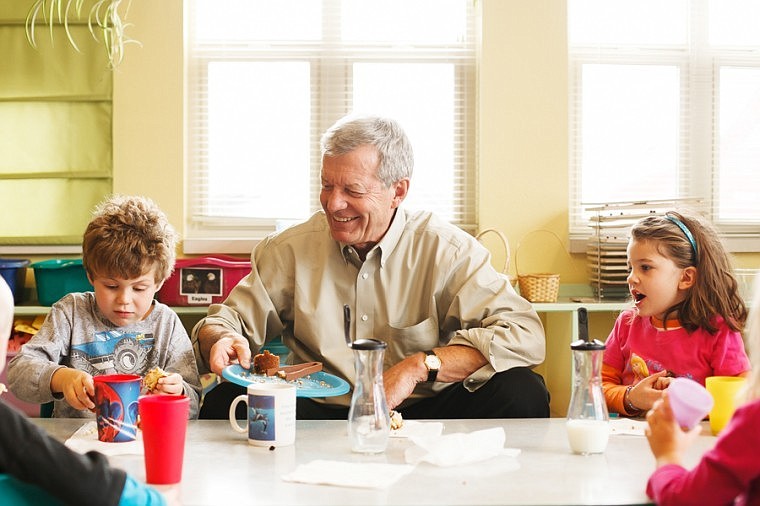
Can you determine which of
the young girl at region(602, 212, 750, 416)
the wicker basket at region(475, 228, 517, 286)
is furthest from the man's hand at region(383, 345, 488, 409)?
the wicker basket at region(475, 228, 517, 286)

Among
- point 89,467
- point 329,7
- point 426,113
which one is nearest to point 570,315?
point 426,113

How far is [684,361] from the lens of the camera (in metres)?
2.23

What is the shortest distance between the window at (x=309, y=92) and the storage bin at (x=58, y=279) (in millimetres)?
708

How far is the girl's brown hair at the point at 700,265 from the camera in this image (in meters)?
2.25

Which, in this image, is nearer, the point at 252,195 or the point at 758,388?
the point at 758,388

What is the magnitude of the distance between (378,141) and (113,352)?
895mm

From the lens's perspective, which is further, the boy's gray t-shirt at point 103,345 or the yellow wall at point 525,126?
the yellow wall at point 525,126

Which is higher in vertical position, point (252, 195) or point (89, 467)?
point (252, 195)

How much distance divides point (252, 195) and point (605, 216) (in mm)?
1577

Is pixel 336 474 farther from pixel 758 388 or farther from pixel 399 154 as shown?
pixel 399 154

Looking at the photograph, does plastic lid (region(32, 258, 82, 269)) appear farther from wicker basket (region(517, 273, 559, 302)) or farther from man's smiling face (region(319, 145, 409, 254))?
A: wicker basket (region(517, 273, 559, 302))

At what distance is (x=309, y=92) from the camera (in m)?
4.12

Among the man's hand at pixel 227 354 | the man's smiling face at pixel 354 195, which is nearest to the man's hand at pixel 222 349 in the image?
the man's hand at pixel 227 354

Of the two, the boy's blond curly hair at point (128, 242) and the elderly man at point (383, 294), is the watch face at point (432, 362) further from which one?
the boy's blond curly hair at point (128, 242)
